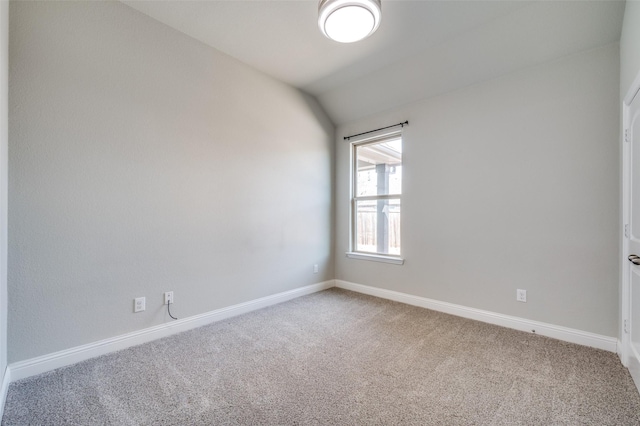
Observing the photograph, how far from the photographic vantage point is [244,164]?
10.2 feet

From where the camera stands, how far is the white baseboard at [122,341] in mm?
1879

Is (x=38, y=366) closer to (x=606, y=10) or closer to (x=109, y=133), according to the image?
(x=109, y=133)

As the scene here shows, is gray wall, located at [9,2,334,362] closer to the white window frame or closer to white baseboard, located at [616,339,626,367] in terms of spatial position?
the white window frame

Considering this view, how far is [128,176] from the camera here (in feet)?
7.61

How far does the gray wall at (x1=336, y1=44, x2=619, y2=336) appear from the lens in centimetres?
228

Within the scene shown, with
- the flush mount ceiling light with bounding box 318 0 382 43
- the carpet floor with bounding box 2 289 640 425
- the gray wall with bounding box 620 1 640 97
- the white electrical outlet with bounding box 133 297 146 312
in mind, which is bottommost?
the carpet floor with bounding box 2 289 640 425

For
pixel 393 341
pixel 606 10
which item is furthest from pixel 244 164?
pixel 606 10

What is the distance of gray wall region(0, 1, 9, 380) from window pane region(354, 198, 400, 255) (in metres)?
3.41

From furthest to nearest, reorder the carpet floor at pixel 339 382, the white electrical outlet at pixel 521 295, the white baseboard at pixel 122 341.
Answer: the white electrical outlet at pixel 521 295 → the white baseboard at pixel 122 341 → the carpet floor at pixel 339 382

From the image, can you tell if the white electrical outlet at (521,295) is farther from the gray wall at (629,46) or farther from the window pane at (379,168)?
the gray wall at (629,46)

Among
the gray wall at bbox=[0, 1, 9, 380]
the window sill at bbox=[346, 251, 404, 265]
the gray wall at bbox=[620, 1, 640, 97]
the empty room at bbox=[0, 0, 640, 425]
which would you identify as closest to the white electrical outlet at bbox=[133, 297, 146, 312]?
the empty room at bbox=[0, 0, 640, 425]

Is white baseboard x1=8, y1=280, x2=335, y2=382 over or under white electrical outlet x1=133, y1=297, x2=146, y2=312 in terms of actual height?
under

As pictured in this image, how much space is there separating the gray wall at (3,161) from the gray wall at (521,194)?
3372 mm

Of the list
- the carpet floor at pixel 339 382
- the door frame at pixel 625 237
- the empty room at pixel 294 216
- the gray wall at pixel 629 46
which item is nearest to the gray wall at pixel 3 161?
the empty room at pixel 294 216
